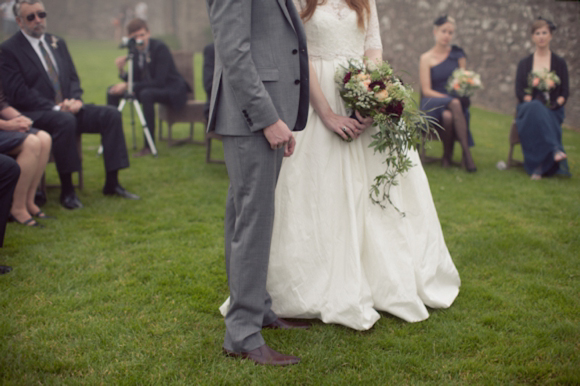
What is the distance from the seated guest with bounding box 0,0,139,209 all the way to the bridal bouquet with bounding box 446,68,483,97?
14.1 feet

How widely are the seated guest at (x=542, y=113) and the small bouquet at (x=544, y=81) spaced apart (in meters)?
0.01

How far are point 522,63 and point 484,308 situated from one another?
479 centimetres

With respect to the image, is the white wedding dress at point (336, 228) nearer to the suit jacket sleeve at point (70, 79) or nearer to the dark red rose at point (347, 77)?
the dark red rose at point (347, 77)

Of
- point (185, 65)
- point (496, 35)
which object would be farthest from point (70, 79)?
point (496, 35)

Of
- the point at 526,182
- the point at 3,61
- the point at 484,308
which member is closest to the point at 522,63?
the point at 526,182

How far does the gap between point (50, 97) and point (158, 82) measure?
239 cm

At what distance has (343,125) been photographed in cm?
277

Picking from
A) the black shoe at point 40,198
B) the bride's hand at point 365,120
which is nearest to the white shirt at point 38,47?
the black shoe at point 40,198

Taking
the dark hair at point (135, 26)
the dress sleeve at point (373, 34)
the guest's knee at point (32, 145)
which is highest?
the dark hair at point (135, 26)

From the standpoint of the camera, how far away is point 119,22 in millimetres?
28719

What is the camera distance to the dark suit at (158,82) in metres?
7.39

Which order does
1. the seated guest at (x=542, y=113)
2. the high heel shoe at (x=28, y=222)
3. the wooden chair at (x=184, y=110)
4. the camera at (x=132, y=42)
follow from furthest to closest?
1. the wooden chair at (x=184, y=110)
2. the camera at (x=132, y=42)
3. the seated guest at (x=542, y=113)
4. the high heel shoe at (x=28, y=222)

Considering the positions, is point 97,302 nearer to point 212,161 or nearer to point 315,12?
point 315,12

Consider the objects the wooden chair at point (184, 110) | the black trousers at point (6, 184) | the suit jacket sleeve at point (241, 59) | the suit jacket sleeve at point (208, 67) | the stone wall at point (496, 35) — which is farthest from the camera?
the stone wall at point (496, 35)
